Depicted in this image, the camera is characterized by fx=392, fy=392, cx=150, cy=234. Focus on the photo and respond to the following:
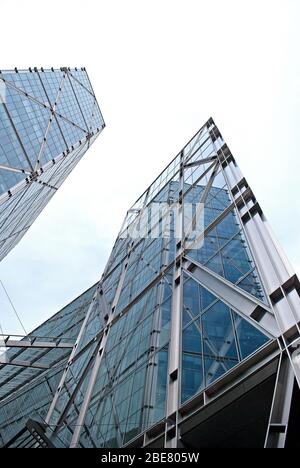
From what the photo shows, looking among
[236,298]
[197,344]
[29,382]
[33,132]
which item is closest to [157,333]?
[197,344]

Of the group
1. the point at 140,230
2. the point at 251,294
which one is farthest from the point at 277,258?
the point at 140,230

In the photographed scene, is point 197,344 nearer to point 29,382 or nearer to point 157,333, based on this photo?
point 157,333

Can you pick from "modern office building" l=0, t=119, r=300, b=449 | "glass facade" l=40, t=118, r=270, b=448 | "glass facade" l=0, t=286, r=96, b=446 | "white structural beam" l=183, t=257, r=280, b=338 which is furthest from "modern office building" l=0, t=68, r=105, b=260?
"white structural beam" l=183, t=257, r=280, b=338

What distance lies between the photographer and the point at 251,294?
11672mm

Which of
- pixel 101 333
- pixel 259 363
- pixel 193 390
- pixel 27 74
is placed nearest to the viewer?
pixel 259 363

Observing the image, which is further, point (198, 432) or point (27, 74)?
point (27, 74)

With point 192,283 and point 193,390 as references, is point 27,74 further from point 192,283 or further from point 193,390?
point 193,390

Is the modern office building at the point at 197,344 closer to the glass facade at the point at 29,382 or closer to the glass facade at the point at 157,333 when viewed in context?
the glass facade at the point at 157,333

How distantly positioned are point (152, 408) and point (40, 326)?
40929mm

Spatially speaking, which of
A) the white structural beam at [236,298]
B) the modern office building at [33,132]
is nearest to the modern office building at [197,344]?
the white structural beam at [236,298]

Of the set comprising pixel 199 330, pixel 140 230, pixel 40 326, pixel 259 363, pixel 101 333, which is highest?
pixel 40 326

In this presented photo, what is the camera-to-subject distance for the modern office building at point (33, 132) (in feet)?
116

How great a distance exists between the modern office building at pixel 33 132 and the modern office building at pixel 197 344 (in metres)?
17.1

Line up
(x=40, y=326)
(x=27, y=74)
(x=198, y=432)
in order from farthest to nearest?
(x=40, y=326), (x=27, y=74), (x=198, y=432)
